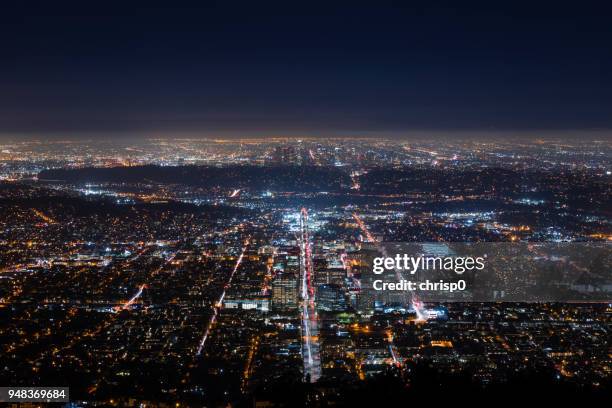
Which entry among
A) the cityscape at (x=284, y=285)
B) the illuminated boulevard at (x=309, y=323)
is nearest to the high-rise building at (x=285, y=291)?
the cityscape at (x=284, y=285)

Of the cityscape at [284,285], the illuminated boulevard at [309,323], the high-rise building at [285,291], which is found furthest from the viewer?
the high-rise building at [285,291]

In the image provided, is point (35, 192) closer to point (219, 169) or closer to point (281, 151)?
point (219, 169)

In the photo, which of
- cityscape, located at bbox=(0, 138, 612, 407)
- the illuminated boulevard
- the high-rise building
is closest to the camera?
cityscape, located at bbox=(0, 138, 612, 407)

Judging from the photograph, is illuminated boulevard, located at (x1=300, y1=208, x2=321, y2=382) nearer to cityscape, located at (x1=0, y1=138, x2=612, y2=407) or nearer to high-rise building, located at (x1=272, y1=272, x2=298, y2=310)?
cityscape, located at (x1=0, y1=138, x2=612, y2=407)

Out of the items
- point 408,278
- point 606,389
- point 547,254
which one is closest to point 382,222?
point 547,254

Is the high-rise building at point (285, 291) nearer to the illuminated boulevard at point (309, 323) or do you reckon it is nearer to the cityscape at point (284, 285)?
the cityscape at point (284, 285)

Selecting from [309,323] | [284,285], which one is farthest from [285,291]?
[309,323]

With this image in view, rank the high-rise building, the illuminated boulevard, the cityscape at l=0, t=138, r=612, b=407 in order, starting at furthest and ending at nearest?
1. the high-rise building
2. the illuminated boulevard
3. the cityscape at l=0, t=138, r=612, b=407

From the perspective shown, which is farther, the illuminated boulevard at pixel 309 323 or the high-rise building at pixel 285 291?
the high-rise building at pixel 285 291

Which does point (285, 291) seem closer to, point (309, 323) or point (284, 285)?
point (284, 285)

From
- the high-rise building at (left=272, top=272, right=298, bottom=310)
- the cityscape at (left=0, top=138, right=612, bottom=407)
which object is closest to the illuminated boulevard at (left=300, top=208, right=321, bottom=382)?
the cityscape at (left=0, top=138, right=612, bottom=407)
